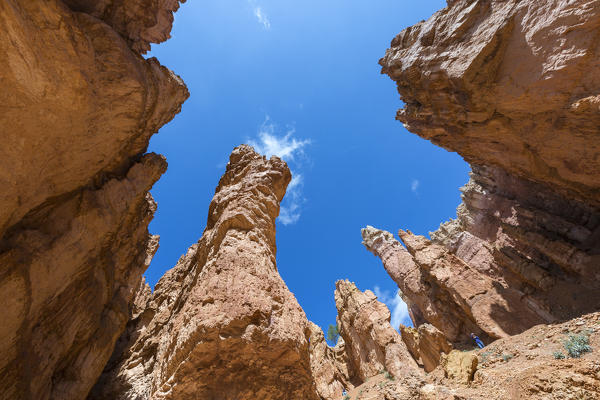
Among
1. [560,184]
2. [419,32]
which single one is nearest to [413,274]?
[560,184]

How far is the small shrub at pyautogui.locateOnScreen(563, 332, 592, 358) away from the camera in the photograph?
11280 millimetres

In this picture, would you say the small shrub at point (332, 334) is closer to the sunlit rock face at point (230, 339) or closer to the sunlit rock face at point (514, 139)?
the sunlit rock face at point (514, 139)

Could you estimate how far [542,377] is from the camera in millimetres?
7684

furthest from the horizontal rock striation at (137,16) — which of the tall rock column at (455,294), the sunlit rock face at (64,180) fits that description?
the tall rock column at (455,294)

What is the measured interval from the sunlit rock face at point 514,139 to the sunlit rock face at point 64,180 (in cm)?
1736

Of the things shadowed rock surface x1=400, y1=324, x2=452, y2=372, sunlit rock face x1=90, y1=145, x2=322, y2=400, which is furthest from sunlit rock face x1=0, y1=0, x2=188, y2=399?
shadowed rock surface x1=400, y1=324, x2=452, y2=372

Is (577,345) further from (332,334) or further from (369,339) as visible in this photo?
(332,334)

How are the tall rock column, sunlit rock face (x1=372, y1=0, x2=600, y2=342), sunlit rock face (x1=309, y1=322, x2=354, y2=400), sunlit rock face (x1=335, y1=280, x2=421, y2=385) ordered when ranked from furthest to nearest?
sunlit rock face (x1=335, y1=280, x2=421, y2=385) → the tall rock column → sunlit rock face (x1=309, y1=322, x2=354, y2=400) → sunlit rock face (x1=372, y1=0, x2=600, y2=342)

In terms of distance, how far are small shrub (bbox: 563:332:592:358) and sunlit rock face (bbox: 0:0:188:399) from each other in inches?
815

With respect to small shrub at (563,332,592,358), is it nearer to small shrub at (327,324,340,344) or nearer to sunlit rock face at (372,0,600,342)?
sunlit rock face at (372,0,600,342)

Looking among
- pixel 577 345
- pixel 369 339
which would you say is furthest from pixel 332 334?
pixel 577 345

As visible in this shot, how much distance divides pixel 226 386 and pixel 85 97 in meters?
9.23

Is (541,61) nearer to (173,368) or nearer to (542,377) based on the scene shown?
(542,377)

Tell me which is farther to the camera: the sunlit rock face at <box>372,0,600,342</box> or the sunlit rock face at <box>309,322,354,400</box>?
the sunlit rock face at <box>309,322,354,400</box>
